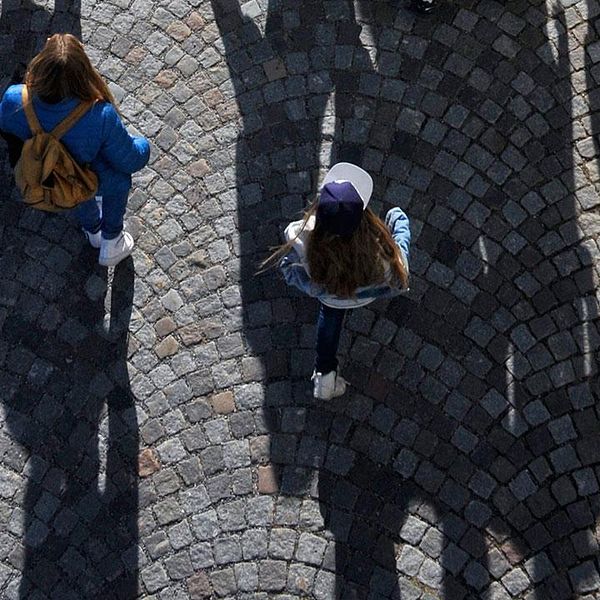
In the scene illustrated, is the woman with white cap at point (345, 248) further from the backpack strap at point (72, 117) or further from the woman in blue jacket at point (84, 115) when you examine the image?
the backpack strap at point (72, 117)

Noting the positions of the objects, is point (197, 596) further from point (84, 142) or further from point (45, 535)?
point (84, 142)

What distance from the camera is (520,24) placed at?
720 cm

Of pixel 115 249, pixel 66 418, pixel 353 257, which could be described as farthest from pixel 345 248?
pixel 66 418

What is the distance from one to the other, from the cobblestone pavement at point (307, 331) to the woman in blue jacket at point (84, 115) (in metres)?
1.04

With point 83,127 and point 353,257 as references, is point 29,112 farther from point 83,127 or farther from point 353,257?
point 353,257

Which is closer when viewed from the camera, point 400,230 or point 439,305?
point 400,230

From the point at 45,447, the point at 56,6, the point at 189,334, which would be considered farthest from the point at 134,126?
the point at 45,447

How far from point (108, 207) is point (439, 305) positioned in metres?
2.44

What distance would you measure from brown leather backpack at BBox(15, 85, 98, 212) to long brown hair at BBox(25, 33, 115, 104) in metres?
0.13

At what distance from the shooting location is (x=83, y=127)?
521cm

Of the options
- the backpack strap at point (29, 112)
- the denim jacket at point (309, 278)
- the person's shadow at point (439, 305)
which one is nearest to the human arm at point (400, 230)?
the denim jacket at point (309, 278)

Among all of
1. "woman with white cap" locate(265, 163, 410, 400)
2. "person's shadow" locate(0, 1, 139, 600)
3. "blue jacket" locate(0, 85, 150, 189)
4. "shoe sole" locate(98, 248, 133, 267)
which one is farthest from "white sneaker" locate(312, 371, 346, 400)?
"blue jacket" locate(0, 85, 150, 189)

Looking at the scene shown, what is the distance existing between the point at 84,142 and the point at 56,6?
263 cm

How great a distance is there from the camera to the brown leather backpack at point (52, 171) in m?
5.17
